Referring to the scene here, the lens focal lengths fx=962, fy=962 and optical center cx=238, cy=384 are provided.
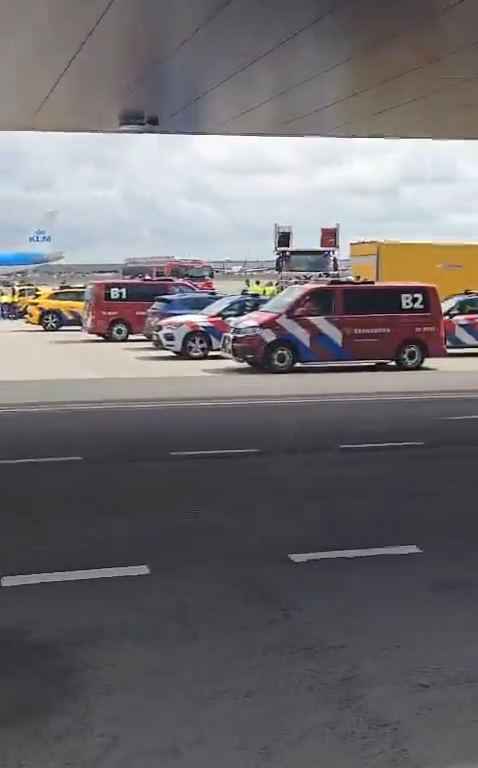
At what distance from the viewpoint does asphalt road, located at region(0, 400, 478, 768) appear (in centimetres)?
384

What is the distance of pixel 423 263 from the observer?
3450 cm

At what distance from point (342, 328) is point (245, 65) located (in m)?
9.26

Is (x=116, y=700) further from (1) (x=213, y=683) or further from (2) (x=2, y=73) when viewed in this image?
(2) (x=2, y=73)

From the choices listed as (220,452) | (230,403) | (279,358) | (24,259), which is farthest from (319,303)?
(24,259)

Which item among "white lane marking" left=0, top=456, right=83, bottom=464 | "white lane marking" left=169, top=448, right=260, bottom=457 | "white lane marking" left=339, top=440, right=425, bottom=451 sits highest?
"white lane marking" left=339, top=440, right=425, bottom=451

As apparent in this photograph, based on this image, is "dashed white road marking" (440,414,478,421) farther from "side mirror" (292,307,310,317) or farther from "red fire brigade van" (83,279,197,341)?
"red fire brigade van" (83,279,197,341)

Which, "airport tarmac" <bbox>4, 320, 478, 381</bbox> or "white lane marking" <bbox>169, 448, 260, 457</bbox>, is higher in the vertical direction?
"white lane marking" <bbox>169, 448, 260, 457</bbox>

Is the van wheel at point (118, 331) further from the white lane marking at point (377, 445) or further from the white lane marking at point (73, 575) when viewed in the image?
the white lane marking at point (73, 575)

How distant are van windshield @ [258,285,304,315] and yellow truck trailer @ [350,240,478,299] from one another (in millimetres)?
13354

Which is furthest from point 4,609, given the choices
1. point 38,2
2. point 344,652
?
point 38,2

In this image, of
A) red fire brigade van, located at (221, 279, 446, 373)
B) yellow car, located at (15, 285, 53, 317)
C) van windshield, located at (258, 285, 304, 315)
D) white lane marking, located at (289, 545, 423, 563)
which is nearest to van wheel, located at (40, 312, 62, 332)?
yellow car, located at (15, 285, 53, 317)

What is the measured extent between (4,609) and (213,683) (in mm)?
1577

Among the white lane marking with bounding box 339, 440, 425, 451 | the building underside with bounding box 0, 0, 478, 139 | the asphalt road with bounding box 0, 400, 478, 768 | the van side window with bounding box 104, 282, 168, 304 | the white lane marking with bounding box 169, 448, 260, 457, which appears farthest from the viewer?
the van side window with bounding box 104, 282, 168, 304

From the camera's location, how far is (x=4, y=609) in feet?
17.6
